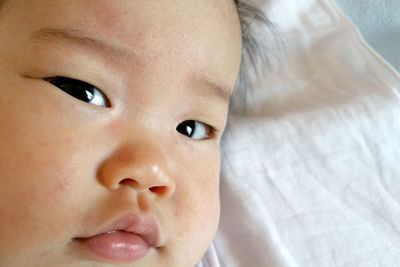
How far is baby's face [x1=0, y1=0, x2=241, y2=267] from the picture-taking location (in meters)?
0.62

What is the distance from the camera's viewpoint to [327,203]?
3.15 ft

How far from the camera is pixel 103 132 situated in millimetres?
670

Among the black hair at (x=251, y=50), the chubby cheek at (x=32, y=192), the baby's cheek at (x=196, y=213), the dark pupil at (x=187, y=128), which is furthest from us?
the black hair at (x=251, y=50)

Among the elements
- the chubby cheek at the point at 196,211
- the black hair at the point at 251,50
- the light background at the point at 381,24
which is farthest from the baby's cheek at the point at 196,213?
the light background at the point at 381,24

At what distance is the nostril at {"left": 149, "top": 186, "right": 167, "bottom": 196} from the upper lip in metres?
0.04

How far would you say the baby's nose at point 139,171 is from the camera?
2.09 ft

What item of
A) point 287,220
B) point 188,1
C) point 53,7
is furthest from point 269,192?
point 53,7

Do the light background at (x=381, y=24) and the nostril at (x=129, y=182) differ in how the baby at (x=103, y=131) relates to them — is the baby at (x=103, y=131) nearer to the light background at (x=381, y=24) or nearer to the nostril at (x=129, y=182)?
the nostril at (x=129, y=182)

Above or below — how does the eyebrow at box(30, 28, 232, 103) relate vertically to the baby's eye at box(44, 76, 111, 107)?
above

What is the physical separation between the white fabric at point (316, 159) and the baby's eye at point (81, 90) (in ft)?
1.37

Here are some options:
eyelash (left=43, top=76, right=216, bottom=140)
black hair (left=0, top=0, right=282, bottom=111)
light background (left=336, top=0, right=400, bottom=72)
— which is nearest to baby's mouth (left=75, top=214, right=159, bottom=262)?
eyelash (left=43, top=76, right=216, bottom=140)

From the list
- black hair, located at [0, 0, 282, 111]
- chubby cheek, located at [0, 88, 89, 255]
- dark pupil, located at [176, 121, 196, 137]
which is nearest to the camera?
chubby cheek, located at [0, 88, 89, 255]

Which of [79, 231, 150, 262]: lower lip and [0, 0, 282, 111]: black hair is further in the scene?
[0, 0, 282, 111]: black hair

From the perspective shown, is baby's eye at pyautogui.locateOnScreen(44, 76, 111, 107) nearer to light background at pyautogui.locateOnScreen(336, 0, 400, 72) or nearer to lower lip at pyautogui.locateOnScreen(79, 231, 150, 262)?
lower lip at pyautogui.locateOnScreen(79, 231, 150, 262)
